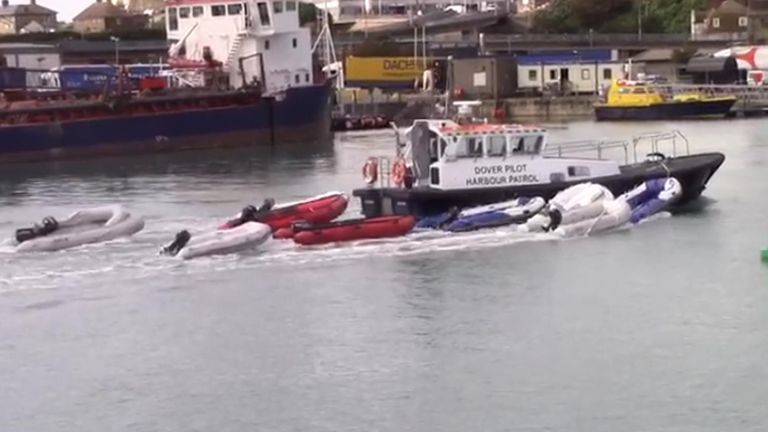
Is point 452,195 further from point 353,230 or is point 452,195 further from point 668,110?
point 668,110

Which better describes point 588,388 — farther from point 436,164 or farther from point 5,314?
point 436,164

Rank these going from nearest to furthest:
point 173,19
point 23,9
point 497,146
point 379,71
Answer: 1. point 497,146
2. point 173,19
3. point 379,71
4. point 23,9

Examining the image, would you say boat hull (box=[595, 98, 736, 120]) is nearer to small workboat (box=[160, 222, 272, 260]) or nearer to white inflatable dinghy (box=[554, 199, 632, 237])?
white inflatable dinghy (box=[554, 199, 632, 237])

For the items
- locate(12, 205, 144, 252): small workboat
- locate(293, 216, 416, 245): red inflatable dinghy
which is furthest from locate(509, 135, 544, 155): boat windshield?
locate(12, 205, 144, 252): small workboat

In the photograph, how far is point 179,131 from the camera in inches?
2076

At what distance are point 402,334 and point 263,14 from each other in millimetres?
37304

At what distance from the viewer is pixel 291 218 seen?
85.2ft

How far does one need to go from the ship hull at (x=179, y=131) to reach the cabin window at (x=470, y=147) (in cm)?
2707

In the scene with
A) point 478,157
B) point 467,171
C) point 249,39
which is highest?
point 249,39

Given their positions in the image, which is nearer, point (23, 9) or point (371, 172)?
point (371, 172)

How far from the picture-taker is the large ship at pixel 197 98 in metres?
50.8

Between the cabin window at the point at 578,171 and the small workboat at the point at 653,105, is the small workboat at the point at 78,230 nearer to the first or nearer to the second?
the cabin window at the point at 578,171

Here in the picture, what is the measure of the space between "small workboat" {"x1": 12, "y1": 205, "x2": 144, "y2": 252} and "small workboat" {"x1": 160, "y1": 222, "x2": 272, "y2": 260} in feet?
6.00

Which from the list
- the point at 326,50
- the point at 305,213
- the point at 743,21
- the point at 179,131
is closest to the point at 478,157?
the point at 305,213
